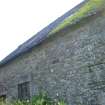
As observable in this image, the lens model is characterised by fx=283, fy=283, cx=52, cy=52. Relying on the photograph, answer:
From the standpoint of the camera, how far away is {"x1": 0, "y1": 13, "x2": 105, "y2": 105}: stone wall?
28.3 feet

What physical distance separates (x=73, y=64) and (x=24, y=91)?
13.4ft

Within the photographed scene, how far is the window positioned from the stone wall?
0.54 m

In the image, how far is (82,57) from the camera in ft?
30.0

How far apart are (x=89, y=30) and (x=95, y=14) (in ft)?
2.00

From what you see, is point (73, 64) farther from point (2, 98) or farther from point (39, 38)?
point (2, 98)

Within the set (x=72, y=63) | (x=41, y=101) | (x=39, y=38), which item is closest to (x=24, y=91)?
(x=39, y=38)

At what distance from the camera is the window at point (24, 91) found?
40.8ft

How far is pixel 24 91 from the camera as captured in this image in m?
12.8

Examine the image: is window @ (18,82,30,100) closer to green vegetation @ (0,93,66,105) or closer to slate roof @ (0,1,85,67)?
slate roof @ (0,1,85,67)

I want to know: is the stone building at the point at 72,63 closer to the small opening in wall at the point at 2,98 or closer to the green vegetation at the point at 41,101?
the green vegetation at the point at 41,101

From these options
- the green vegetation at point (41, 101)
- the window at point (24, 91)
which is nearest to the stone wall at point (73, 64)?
the green vegetation at point (41, 101)

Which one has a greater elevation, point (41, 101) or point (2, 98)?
point (2, 98)

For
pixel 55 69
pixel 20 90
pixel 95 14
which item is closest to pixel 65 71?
pixel 55 69

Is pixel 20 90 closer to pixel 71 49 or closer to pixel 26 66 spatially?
pixel 26 66
